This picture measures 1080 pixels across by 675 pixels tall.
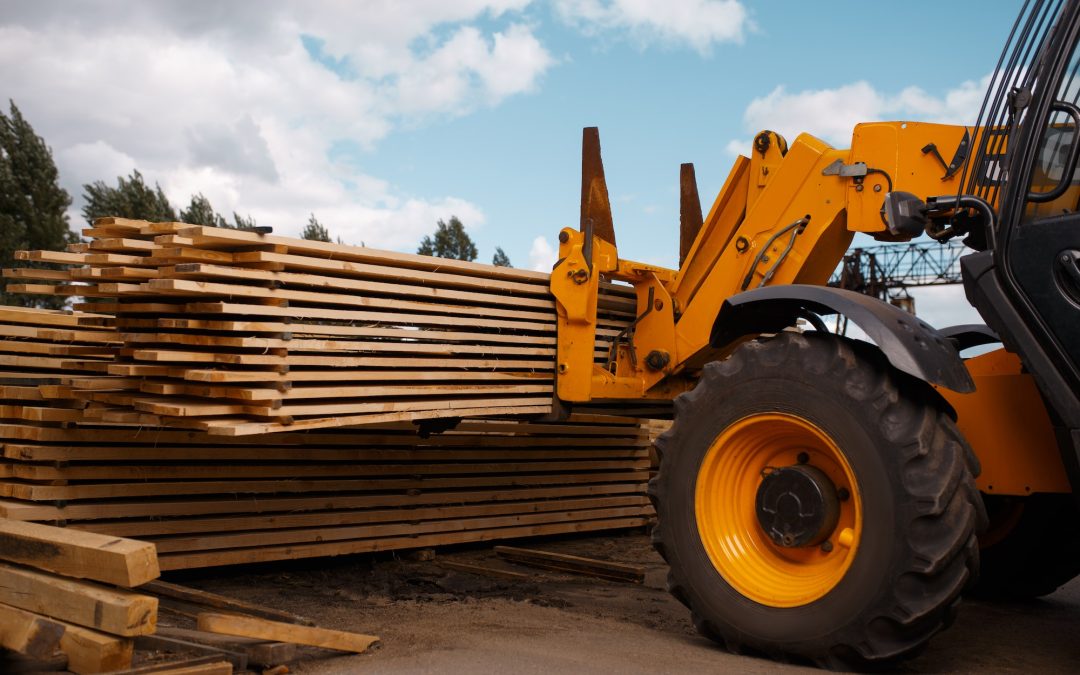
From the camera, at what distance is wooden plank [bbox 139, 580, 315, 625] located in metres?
4.80

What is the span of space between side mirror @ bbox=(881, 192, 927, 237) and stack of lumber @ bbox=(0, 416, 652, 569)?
312 cm

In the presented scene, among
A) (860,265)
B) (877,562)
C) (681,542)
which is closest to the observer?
(877,562)

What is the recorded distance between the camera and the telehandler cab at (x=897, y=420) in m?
4.11

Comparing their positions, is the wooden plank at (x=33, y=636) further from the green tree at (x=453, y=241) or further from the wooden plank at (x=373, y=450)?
the green tree at (x=453, y=241)

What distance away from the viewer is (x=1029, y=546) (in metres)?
5.96

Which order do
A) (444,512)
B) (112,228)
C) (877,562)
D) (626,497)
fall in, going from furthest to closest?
(626,497)
(444,512)
(112,228)
(877,562)

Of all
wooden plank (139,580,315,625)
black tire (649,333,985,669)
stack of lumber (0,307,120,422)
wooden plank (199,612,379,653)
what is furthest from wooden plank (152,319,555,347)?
black tire (649,333,985,669)

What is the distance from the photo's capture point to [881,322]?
14.8 feet

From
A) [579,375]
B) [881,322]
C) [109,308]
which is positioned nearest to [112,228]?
[109,308]

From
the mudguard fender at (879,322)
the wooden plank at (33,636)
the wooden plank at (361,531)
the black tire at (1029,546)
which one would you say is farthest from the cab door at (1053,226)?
the wooden plank at (33,636)

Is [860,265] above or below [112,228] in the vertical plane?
above

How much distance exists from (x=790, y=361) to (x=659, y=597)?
2.35 metres

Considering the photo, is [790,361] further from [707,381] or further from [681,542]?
[681,542]

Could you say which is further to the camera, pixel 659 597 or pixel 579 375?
pixel 579 375
